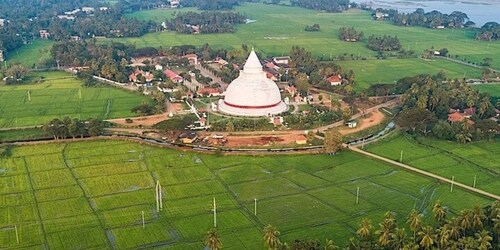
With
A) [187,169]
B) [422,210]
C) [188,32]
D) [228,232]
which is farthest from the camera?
[188,32]

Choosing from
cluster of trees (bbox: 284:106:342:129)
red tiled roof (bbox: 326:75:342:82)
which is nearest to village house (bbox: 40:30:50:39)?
red tiled roof (bbox: 326:75:342:82)

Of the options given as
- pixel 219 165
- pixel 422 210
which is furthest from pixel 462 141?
pixel 219 165

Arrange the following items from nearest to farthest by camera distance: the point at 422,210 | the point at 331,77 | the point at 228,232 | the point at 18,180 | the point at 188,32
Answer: the point at 228,232
the point at 422,210
the point at 18,180
the point at 331,77
the point at 188,32

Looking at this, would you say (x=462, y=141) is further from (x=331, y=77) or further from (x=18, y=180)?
(x=18, y=180)

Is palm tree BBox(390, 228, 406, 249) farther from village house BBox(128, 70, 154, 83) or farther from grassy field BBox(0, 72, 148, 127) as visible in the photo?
village house BBox(128, 70, 154, 83)

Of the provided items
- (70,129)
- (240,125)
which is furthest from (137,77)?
(240,125)

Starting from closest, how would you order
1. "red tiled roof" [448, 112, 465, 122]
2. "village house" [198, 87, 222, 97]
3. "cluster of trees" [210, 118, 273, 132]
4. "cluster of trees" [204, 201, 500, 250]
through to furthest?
"cluster of trees" [204, 201, 500, 250] < "cluster of trees" [210, 118, 273, 132] < "red tiled roof" [448, 112, 465, 122] < "village house" [198, 87, 222, 97]
